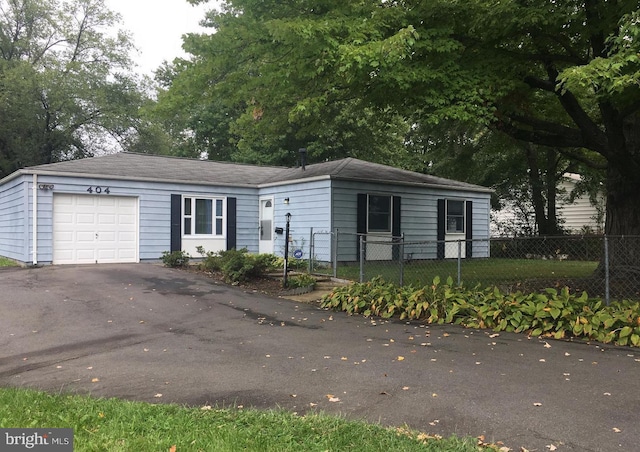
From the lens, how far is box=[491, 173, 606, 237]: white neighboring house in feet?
76.9

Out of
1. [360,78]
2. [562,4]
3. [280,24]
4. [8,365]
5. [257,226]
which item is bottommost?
[8,365]

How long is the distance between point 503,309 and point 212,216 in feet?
36.6

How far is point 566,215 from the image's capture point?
26766 millimetres

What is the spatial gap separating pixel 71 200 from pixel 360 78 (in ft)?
33.2

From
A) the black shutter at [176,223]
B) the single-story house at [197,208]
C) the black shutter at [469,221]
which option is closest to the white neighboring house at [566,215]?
the single-story house at [197,208]

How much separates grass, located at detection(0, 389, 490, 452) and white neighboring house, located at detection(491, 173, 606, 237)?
876 inches

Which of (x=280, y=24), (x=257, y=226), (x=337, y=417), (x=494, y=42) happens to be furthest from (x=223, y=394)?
(x=257, y=226)

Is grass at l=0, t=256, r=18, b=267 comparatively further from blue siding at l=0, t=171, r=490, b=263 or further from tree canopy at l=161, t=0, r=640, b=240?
tree canopy at l=161, t=0, r=640, b=240

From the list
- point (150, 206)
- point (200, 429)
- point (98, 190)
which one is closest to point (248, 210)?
point (150, 206)

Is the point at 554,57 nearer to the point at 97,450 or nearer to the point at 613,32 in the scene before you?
the point at 613,32

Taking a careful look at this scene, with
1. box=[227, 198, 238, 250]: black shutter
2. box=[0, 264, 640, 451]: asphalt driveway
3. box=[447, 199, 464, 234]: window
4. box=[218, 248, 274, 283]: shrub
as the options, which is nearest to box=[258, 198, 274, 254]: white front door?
box=[227, 198, 238, 250]: black shutter

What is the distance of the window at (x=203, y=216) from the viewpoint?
51.6ft

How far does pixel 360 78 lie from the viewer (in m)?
7.85

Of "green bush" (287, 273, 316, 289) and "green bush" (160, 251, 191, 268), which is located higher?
"green bush" (160, 251, 191, 268)
